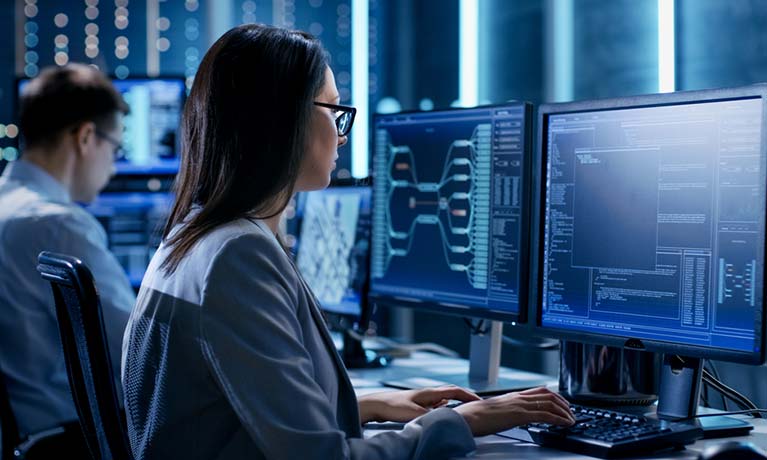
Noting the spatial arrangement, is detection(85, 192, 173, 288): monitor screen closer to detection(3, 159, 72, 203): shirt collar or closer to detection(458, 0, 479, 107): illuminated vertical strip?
detection(3, 159, 72, 203): shirt collar

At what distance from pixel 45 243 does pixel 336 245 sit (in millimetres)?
729

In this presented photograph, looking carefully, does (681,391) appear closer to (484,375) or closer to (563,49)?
(484,375)

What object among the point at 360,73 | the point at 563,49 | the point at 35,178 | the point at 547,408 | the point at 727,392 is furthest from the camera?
the point at 360,73

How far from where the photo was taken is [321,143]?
1.49 metres

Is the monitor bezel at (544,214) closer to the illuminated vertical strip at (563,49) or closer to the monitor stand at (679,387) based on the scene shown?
the monitor stand at (679,387)

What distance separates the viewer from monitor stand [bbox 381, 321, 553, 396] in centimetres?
200

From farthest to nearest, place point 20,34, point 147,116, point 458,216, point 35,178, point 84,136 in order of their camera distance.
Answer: point 20,34 → point 147,116 → point 84,136 → point 35,178 → point 458,216

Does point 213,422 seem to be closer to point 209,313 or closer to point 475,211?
point 209,313

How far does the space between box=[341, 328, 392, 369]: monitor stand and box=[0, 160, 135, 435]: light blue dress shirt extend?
0.58m

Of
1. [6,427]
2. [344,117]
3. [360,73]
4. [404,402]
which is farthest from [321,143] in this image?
[360,73]

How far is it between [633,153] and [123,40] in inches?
114

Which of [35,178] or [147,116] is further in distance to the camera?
[147,116]

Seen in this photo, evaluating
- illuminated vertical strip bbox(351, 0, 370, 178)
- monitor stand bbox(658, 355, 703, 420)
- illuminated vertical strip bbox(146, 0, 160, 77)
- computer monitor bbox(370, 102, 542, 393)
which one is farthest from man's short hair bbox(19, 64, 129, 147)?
monitor stand bbox(658, 355, 703, 420)

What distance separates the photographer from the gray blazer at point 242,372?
1.21 metres
